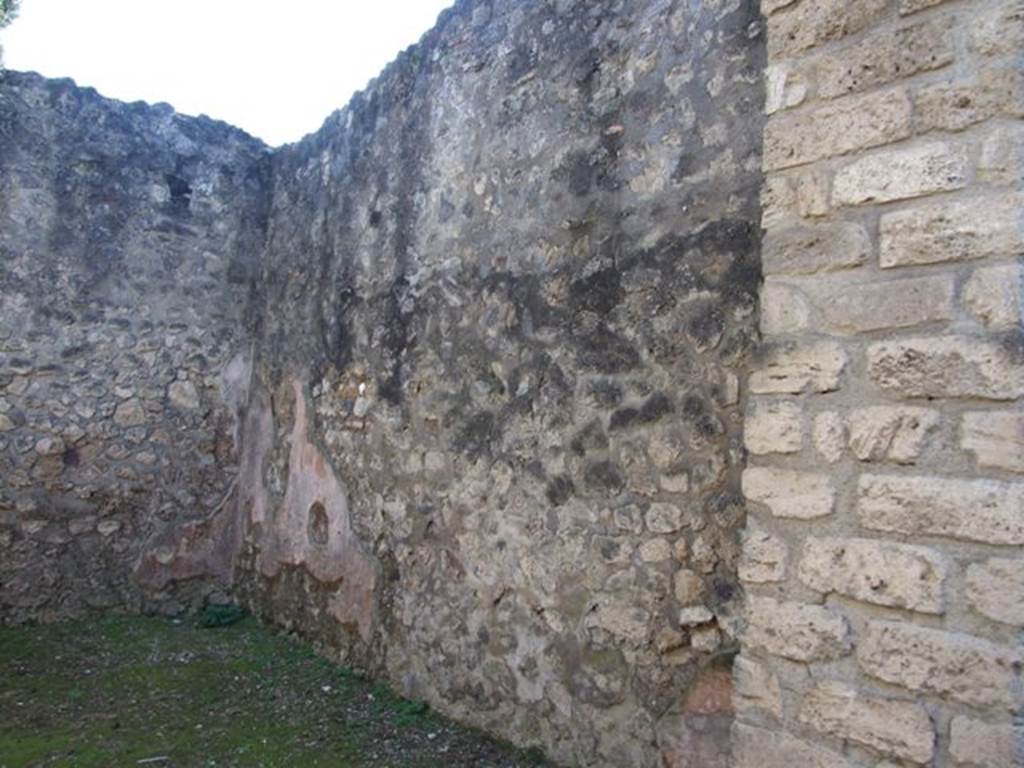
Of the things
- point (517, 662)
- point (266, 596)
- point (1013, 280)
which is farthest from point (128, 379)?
point (1013, 280)

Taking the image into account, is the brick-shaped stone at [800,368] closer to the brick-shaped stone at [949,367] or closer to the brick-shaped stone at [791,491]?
the brick-shaped stone at [949,367]

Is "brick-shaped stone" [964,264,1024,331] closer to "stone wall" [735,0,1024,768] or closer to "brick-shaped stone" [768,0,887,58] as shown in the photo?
"stone wall" [735,0,1024,768]

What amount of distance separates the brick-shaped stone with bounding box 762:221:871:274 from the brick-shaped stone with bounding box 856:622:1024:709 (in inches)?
28.9

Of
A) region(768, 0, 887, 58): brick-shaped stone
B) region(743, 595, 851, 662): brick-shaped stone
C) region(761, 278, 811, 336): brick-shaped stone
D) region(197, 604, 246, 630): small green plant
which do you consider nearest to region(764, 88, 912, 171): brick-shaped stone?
region(768, 0, 887, 58): brick-shaped stone

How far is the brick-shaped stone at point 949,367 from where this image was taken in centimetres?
153

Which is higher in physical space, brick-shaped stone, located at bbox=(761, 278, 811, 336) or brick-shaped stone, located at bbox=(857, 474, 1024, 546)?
brick-shaped stone, located at bbox=(761, 278, 811, 336)

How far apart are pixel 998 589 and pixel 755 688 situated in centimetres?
55

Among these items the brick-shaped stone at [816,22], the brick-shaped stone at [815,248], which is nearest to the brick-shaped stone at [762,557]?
the brick-shaped stone at [815,248]

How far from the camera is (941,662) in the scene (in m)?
1.56

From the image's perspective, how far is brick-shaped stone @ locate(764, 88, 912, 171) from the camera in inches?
67.6

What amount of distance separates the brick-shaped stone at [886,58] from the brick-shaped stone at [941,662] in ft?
3.60

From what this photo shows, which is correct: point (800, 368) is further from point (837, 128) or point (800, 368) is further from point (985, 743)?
point (985, 743)

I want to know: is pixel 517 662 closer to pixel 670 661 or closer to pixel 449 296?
pixel 670 661

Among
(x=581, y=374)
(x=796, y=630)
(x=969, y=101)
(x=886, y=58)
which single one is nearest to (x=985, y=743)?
(x=796, y=630)
